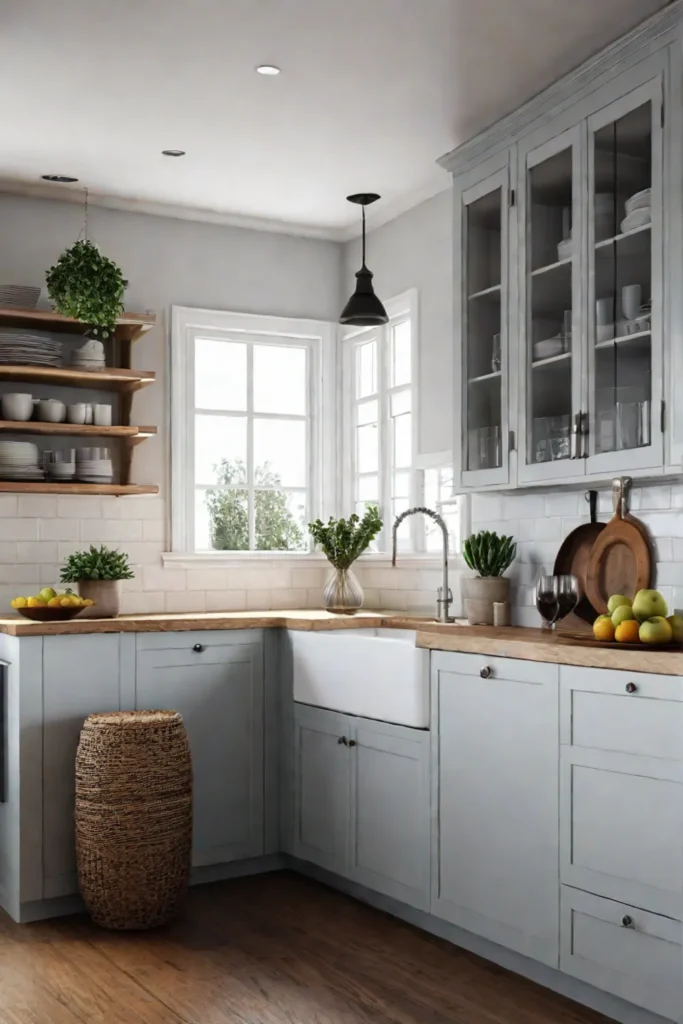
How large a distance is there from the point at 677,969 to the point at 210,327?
345 centimetres

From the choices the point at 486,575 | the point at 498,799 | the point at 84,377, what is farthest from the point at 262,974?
the point at 84,377

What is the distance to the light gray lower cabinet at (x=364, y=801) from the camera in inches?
142

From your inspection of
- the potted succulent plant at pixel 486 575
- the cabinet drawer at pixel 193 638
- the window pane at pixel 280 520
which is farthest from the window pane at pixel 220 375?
the potted succulent plant at pixel 486 575

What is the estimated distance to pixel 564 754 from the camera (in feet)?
9.90

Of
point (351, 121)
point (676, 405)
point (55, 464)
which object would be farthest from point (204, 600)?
point (676, 405)

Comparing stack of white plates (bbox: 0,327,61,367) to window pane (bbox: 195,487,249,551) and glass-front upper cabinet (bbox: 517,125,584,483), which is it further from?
glass-front upper cabinet (bbox: 517,125,584,483)

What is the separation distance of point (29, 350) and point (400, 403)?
162 centimetres

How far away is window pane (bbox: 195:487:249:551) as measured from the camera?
5.12 metres

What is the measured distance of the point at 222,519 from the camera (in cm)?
518

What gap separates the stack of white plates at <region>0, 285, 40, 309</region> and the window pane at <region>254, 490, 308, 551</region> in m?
1.36

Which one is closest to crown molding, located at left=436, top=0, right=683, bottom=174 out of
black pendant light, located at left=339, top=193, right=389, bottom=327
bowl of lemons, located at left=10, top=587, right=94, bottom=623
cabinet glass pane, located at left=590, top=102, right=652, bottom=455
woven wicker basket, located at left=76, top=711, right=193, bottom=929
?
cabinet glass pane, located at left=590, top=102, right=652, bottom=455

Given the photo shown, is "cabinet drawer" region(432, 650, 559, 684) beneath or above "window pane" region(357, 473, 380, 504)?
beneath

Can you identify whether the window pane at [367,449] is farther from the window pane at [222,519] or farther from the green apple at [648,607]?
the green apple at [648,607]

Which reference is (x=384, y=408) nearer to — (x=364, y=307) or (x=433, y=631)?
(x=364, y=307)
